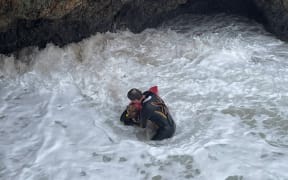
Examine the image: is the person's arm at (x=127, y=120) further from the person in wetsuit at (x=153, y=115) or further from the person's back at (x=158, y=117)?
the person's back at (x=158, y=117)

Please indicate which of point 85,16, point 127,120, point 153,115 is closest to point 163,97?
point 127,120

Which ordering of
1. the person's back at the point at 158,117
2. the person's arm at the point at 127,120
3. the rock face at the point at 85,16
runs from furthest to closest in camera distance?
the rock face at the point at 85,16, the person's arm at the point at 127,120, the person's back at the point at 158,117

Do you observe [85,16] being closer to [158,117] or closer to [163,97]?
[163,97]

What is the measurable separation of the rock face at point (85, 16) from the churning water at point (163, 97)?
0.23m

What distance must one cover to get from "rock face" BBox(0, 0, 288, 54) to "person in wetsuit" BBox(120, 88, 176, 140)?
6.96ft

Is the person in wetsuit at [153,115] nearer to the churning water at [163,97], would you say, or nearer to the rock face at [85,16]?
the churning water at [163,97]

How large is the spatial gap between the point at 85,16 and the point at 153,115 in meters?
3.13

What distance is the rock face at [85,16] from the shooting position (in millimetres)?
7523

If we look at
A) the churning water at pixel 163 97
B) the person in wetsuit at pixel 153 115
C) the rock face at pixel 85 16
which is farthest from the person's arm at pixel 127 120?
the rock face at pixel 85 16

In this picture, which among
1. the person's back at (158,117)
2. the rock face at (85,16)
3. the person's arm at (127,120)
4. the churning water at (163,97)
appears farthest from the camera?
the rock face at (85,16)

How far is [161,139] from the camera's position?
6.74 metres

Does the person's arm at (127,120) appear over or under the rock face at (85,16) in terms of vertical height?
under

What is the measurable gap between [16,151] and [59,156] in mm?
617

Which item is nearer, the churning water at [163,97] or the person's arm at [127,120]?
the churning water at [163,97]
